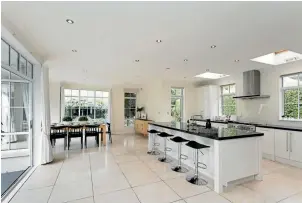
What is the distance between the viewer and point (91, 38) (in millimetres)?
3072

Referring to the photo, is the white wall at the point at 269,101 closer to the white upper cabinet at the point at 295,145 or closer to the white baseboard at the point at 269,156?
the white upper cabinet at the point at 295,145

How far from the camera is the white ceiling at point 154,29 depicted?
6.98 feet

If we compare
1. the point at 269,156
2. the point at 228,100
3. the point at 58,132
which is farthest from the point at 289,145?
the point at 58,132

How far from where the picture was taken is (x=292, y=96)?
4.91m

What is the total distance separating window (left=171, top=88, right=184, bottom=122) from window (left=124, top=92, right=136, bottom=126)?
Answer: 2453 mm

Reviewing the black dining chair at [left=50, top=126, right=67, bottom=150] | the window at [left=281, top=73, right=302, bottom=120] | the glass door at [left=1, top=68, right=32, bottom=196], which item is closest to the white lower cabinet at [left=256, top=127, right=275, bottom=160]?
the window at [left=281, top=73, right=302, bottom=120]

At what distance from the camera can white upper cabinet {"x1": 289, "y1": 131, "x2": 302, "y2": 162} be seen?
4.05 m

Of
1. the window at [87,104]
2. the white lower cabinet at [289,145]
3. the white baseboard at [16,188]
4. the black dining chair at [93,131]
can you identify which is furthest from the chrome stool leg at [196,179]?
the window at [87,104]

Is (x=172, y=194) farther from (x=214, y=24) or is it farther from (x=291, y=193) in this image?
(x=214, y=24)

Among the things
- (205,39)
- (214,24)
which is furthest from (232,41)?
(214,24)

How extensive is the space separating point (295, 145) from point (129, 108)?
23.7ft

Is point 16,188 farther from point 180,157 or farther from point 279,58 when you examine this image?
point 279,58

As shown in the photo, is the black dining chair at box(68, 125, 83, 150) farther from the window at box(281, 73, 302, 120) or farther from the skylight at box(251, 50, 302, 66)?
the window at box(281, 73, 302, 120)

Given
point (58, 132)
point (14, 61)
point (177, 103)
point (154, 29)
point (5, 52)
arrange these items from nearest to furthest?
point (154, 29), point (5, 52), point (14, 61), point (58, 132), point (177, 103)
